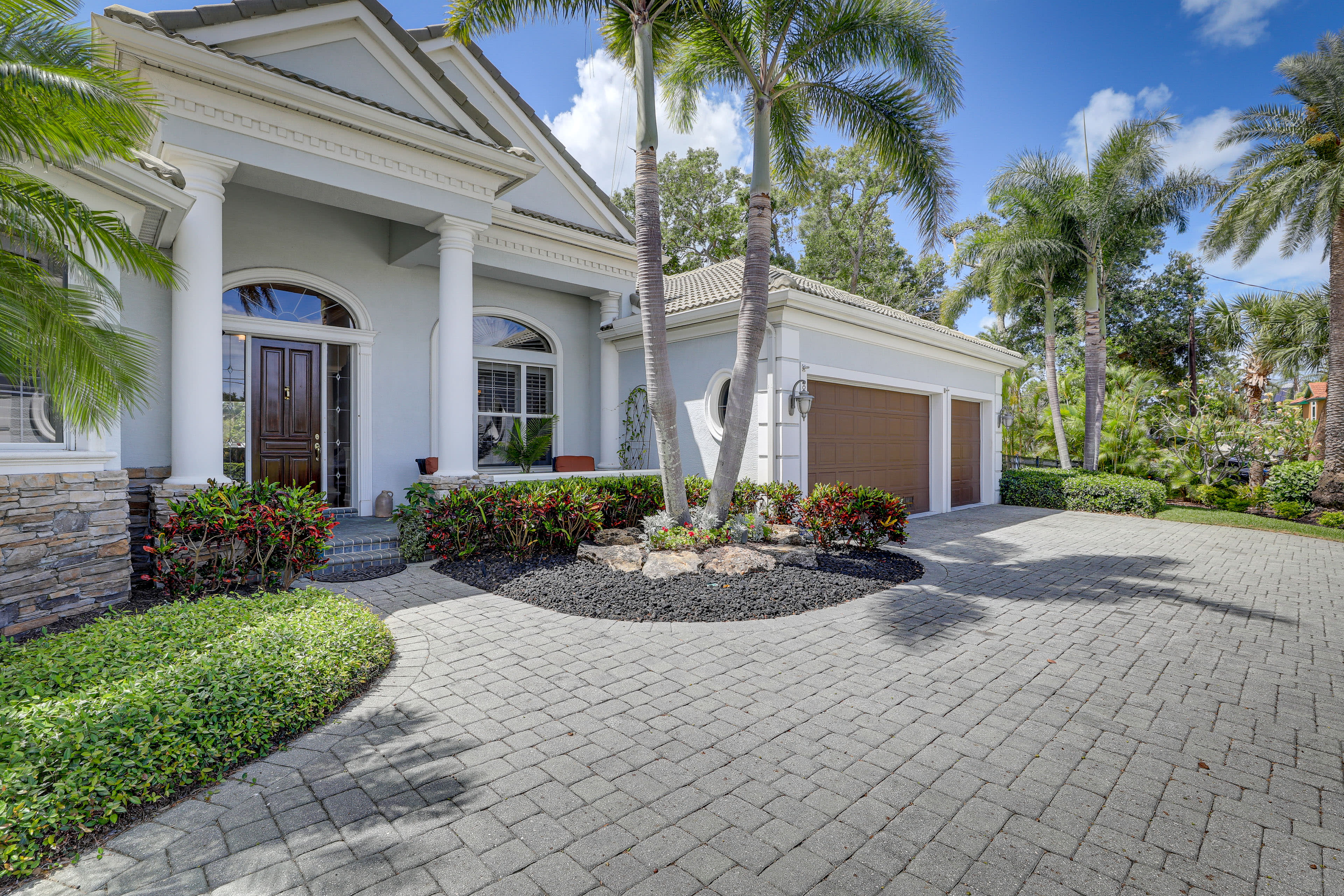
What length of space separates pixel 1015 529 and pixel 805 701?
29.1 feet

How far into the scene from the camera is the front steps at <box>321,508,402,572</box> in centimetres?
681

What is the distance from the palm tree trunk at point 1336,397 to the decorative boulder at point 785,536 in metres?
12.7

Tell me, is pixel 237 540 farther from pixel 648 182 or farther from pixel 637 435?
pixel 637 435

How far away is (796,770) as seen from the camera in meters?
2.91

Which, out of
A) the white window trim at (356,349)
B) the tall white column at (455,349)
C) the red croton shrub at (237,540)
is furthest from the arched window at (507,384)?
the red croton shrub at (237,540)

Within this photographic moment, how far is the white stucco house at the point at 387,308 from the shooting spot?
19.8ft

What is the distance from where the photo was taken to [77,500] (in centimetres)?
502

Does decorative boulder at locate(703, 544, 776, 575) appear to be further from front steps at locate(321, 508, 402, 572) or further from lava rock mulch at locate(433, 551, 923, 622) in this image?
front steps at locate(321, 508, 402, 572)

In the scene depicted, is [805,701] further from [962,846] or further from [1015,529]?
[1015,529]

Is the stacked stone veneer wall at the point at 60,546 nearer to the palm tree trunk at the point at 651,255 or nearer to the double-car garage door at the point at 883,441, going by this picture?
the palm tree trunk at the point at 651,255

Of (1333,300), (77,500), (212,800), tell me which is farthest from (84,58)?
(1333,300)

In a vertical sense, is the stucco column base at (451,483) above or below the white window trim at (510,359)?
below

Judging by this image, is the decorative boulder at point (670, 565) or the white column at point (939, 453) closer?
the decorative boulder at point (670, 565)

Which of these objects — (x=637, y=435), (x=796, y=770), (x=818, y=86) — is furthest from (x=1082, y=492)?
(x=796, y=770)
